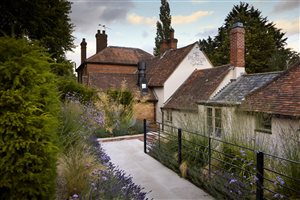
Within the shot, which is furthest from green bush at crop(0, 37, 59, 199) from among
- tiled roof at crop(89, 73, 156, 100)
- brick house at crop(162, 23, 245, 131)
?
tiled roof at crop(89, 73, 156, 100)

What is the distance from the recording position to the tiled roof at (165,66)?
18875 mm

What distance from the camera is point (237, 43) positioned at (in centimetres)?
1401

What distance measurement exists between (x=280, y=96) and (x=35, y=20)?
998 cm

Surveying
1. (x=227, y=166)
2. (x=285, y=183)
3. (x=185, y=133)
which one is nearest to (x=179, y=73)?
(x=185, y=133)

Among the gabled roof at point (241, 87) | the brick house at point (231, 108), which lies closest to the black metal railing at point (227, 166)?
the brick house at point (231, 108)

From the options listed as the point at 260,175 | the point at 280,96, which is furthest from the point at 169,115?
the point at 260,175

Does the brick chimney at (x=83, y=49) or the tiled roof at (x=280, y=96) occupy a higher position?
the brick chimney at (x=83, y=49)

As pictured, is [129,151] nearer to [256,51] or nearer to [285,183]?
[285,183]

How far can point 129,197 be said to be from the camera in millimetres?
3652

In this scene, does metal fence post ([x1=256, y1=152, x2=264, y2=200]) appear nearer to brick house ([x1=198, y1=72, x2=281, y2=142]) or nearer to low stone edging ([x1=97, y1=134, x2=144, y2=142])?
brick house ([x1=198, y1=72, x2=281, y2=142])

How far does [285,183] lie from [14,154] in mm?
3627

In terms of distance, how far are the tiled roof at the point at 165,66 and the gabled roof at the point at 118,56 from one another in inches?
304

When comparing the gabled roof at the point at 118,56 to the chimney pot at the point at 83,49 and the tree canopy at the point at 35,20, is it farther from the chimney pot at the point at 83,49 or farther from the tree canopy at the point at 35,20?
the tree canopy at the point at 35,20

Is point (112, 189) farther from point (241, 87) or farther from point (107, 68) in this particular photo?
point (107, 68)
